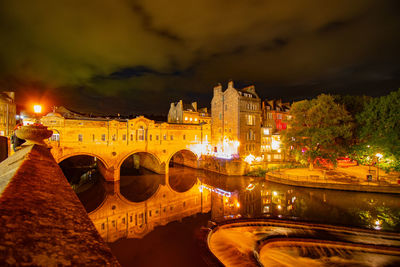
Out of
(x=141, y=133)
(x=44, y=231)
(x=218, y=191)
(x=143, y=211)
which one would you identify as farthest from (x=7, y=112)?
(x=44, y=231)

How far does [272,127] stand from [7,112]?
54.8 m

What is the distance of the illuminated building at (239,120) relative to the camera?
39.7 metres

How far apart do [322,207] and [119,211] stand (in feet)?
69.3

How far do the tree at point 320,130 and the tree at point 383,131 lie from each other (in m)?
2.04

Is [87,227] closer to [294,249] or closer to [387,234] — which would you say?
[294,249]

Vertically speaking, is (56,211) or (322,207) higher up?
(56,211)

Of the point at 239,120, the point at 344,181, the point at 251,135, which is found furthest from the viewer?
the point at 251,135

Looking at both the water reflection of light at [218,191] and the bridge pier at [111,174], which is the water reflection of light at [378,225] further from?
the bridge pier at [111,174]

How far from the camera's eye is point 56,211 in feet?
7.13

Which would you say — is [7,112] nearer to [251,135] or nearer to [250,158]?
[250,158]

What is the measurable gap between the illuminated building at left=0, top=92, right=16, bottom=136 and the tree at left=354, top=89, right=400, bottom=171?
60835 millimetres

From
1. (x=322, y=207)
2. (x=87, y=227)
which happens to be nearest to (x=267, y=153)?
(x=322, y=207)

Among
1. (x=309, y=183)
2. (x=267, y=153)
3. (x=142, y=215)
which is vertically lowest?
(x=142, y=215)

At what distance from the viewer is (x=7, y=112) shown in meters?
41.1
